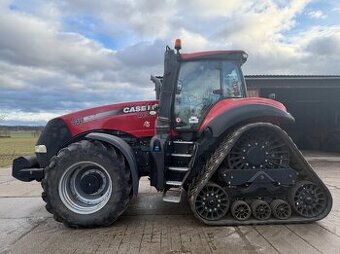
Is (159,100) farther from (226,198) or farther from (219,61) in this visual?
(226,198)

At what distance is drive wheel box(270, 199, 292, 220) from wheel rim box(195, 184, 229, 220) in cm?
69

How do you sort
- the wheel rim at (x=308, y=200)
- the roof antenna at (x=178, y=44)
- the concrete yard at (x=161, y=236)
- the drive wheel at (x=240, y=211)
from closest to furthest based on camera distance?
the concrete yard at (x=161, y=236)
the drive wheel at (x=240, y=211)
the wheel rim at (x=308, y=200)
the roof antenna at (x=178, y=44)

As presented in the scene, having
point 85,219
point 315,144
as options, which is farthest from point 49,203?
point 315,144

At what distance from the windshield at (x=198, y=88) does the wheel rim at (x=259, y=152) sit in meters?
0.79

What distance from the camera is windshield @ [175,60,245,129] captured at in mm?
6066

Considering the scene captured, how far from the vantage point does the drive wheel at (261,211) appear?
5.55 meters

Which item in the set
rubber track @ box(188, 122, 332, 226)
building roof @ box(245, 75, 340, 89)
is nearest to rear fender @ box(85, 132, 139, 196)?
Answer: rubber track @ box(188, 122, 332, 226)

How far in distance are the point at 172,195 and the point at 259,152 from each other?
4.74 feet

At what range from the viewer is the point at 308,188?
5676 mm

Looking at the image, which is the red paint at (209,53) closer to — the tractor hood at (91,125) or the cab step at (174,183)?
the tractor hood at (91,125)

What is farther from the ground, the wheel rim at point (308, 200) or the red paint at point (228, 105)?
→ the red paint at point (228, 105)

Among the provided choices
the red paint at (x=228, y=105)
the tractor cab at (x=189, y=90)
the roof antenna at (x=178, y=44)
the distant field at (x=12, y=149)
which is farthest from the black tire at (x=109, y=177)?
the distant field at (x=12, y=149)

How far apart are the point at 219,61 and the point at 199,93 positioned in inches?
23.2

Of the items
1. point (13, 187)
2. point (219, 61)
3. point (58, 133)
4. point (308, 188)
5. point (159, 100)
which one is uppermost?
point (219, 61)
